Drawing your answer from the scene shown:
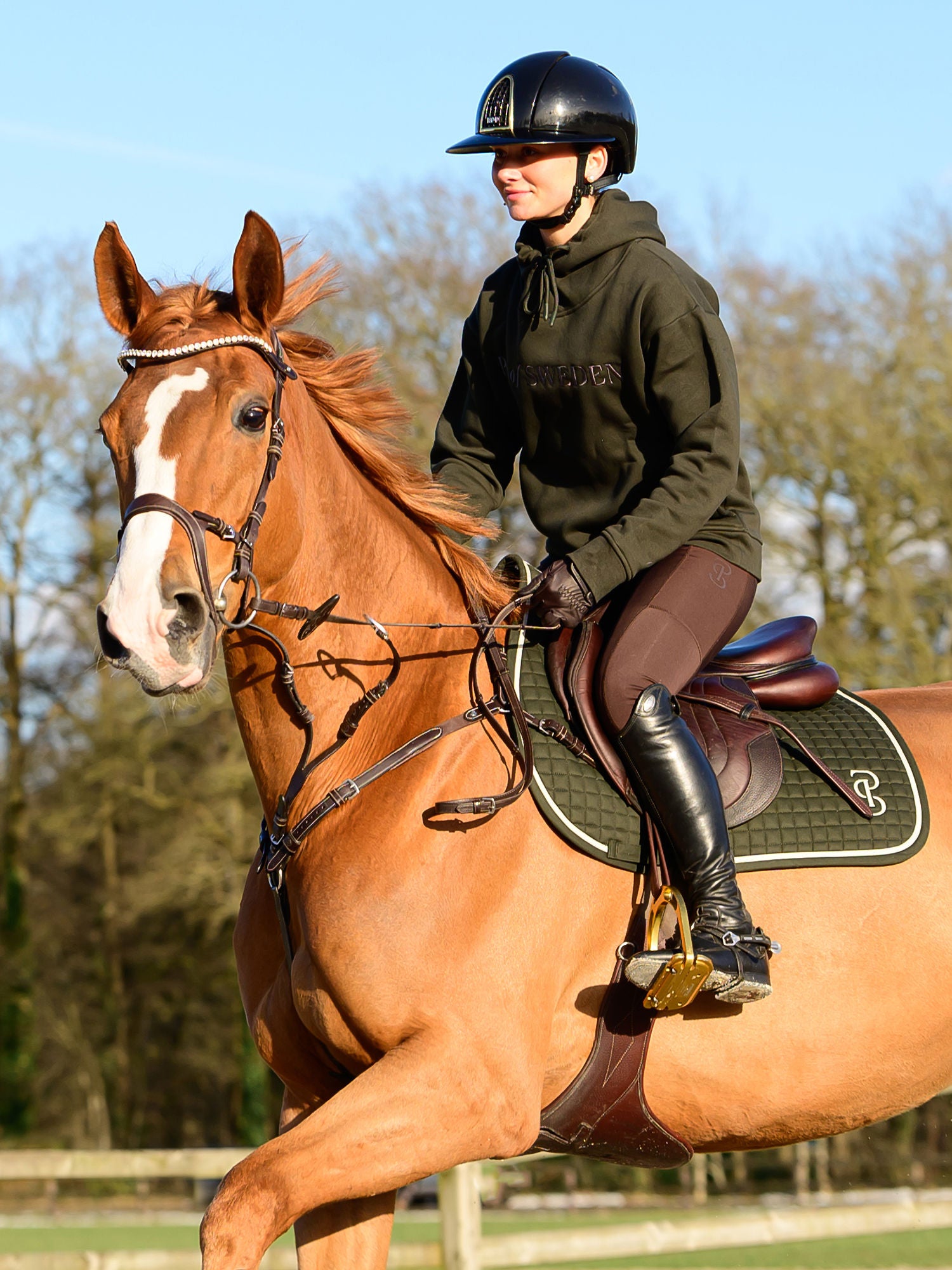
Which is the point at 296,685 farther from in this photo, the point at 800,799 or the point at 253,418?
the point at 800,799

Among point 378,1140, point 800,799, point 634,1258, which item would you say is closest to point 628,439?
point 800,799

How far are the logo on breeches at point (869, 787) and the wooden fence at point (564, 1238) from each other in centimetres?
387

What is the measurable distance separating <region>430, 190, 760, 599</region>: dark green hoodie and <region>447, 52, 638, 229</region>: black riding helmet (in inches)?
5.0

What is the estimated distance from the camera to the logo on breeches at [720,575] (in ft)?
15.4

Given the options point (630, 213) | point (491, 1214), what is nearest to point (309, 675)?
point (630, 213)

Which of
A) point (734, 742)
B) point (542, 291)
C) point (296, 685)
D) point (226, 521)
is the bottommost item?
point (734, 742)

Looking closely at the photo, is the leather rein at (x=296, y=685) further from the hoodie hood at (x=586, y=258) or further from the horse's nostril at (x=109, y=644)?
the hoodie hood at (x=586, y=258)

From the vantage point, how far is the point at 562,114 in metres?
4.73

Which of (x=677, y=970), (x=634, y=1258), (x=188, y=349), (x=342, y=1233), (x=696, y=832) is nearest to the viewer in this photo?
(x=188, y=349)

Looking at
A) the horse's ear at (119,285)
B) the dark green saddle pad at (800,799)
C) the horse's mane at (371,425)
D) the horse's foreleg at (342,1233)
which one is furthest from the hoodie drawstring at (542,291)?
the horse's foreleg at (342,1233)

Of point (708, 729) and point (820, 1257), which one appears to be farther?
point (820, 1257)

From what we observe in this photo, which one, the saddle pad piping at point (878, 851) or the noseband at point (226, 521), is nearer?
the noseband at point (226, 521)

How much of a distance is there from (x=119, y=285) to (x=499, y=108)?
1.40 metres

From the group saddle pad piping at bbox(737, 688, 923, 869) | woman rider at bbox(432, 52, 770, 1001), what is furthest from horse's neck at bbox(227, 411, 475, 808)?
saddle pad piping at bbox(737, 688, 923, 869)
